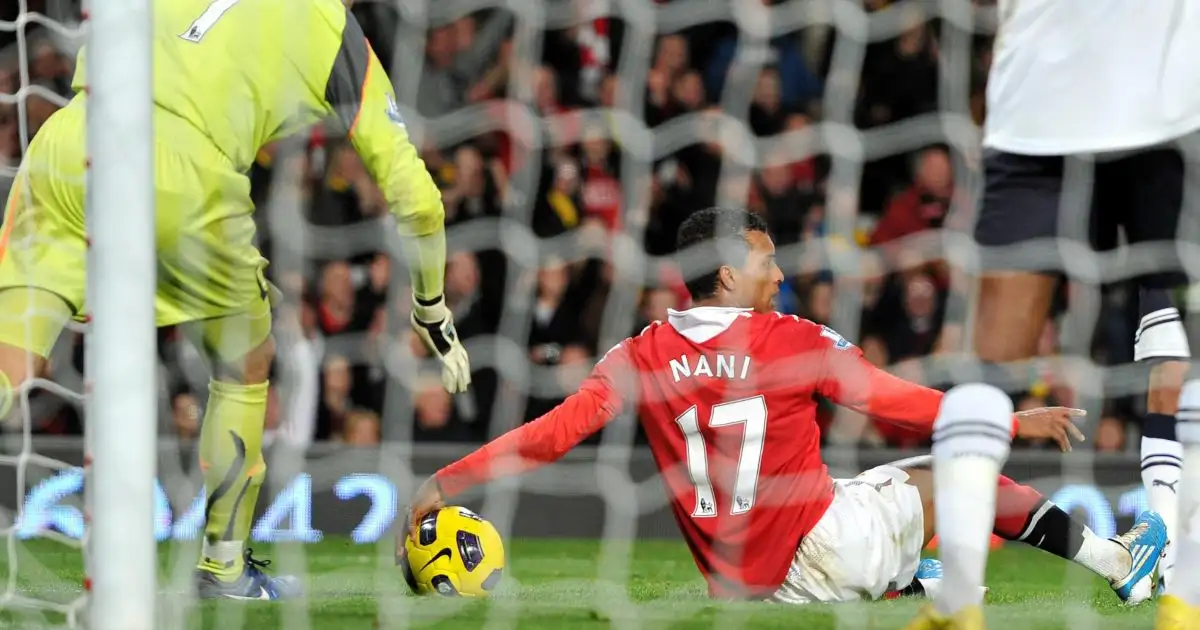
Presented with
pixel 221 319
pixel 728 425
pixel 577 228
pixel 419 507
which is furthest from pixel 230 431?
pixel 577 228

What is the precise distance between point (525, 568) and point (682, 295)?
1.00 meters

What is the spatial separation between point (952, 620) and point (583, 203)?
266 centimetres

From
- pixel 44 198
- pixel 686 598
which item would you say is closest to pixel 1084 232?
pixel 686 598

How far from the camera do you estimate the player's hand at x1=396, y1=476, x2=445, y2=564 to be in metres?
3.52

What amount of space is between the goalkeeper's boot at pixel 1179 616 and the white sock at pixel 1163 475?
1.14 meters

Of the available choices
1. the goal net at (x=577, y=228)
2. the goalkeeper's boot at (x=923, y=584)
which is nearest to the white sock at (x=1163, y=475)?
the goalkeeper's boot at (x=923, y=584)

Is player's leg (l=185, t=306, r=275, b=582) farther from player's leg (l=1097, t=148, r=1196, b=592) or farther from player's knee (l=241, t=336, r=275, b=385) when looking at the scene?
player's leg (l=1097, t=148, r=1196, b=592)

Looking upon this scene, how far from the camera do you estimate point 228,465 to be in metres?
3.64

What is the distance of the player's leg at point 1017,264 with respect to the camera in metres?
2.61

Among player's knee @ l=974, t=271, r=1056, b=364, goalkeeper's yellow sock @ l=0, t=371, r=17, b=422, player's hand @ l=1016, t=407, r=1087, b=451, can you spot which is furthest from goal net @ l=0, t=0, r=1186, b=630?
player's knee @ l=974, t=271, r=1056, b=364

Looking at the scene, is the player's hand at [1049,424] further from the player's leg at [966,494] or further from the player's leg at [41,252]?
the player's leg at [41,252]

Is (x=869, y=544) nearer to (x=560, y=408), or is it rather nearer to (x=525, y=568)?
(x=560, y=408)

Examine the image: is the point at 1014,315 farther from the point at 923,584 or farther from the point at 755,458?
the point at 923,584

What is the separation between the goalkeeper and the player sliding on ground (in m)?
0.30
